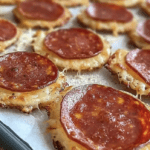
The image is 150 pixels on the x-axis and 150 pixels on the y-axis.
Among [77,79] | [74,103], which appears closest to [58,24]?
[77,79]

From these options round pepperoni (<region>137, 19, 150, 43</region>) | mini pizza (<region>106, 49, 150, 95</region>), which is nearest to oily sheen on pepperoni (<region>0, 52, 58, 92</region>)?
mini pizza (<region>106, 49, 150, 95</region>)

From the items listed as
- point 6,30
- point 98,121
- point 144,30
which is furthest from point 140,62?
point 6,30

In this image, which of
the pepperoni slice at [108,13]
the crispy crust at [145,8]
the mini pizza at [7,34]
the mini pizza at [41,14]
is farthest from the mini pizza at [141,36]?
the mini pizza at [7,34]

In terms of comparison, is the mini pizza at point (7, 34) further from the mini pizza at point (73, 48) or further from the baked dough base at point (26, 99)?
the baked dough base at point (26, 99)

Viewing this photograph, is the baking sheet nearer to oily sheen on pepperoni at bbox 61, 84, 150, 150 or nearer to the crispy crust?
the crispy crust

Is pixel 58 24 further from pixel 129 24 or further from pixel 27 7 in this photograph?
pixel 129 24

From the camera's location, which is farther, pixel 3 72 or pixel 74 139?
pixel 3 72
